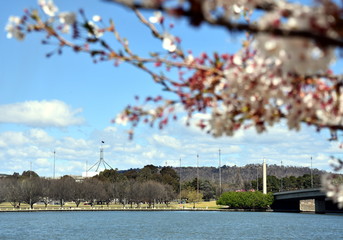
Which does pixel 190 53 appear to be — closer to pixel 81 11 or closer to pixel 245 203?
pixel 81 11

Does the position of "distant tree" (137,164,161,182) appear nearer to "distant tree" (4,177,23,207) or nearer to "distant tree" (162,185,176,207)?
"distant tree" (162,185,176,207)

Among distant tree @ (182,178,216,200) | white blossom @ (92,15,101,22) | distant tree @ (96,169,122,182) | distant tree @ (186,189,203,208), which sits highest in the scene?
distant tree @ (96,169,122,182)

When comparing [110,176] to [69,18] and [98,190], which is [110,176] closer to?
[98,190]

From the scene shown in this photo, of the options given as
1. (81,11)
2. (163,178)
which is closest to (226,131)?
(81,11)

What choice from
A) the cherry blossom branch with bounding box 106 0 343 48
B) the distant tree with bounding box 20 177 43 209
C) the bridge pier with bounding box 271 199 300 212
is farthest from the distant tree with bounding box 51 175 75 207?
the cherry blossom branch with bounding box 106 0 343 48

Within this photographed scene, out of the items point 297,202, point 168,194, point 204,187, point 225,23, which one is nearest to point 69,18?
point 225,23

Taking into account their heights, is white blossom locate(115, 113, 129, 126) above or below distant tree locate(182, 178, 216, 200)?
below

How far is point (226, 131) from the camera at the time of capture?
17.7ft

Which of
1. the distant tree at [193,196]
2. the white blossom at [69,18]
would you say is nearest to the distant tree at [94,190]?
the distant tree at [193,196]

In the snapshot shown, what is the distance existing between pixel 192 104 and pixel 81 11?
1793 millimetres

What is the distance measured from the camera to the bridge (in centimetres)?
12342

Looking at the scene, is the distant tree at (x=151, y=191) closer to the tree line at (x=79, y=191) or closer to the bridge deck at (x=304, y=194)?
the tree line at (x=79, y=191)

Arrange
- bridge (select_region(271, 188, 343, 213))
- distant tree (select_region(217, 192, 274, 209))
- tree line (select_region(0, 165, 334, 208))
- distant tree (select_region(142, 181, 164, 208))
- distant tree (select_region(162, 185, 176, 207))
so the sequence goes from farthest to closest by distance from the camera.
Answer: distant tree (select_region(162, 185, 176, 207)) < distant tree (select_region(142, 181, 164, 208)) < distant tree (select_region(217, 192, 274, 209)) < tree line (select_region(0, 165, 334, 208)) < bridge (select_region(271, 188, 343, 213))

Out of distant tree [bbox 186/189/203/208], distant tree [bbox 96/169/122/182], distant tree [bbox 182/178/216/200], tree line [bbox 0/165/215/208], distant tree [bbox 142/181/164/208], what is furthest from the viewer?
distant tree [bbox 182/178/216/200]
